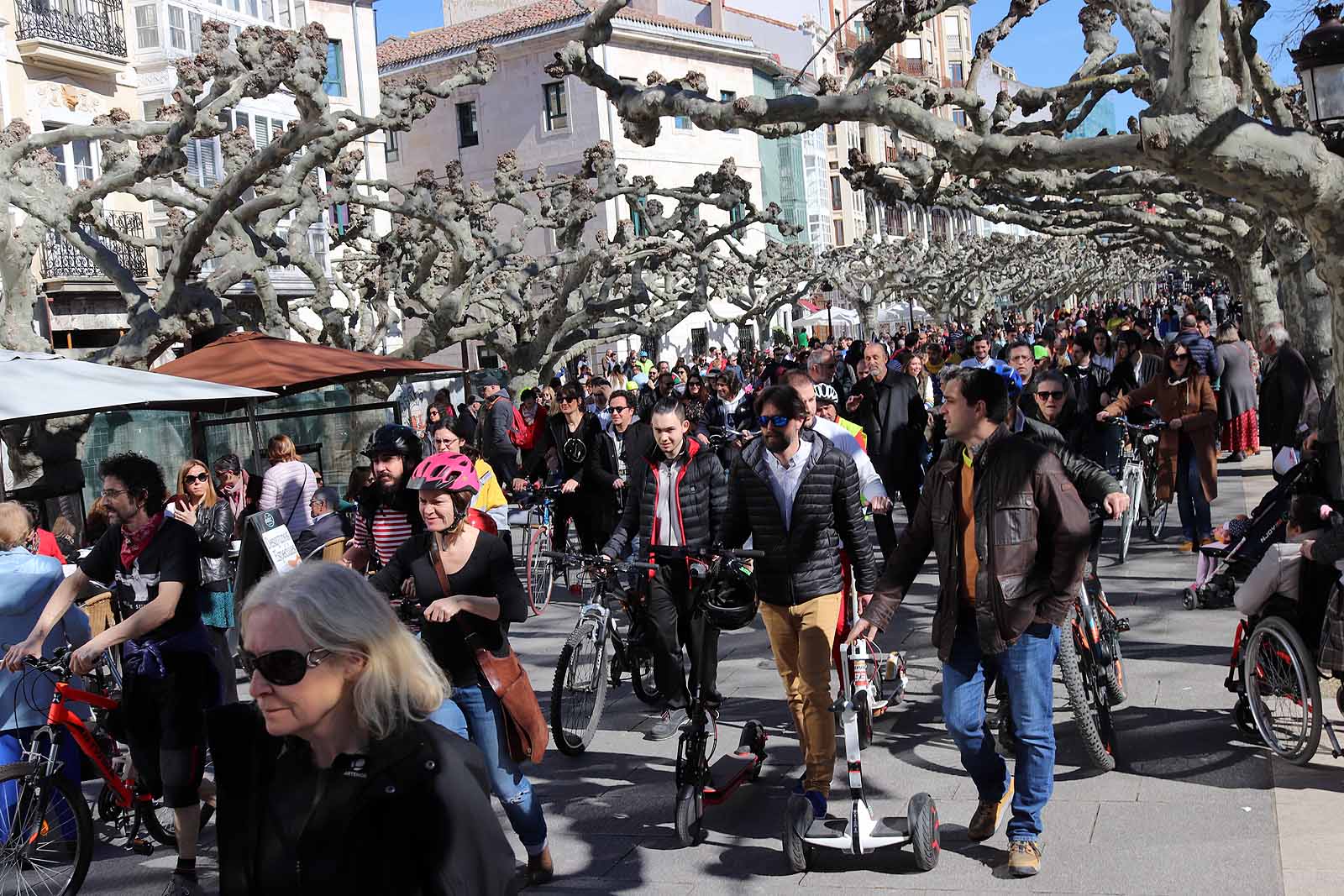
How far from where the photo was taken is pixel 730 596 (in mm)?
6223

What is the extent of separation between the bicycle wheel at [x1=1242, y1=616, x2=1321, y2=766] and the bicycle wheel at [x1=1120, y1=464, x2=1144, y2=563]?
5070 mm

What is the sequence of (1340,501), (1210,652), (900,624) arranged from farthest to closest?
(900,624)
(1210,652)
(1340,501)

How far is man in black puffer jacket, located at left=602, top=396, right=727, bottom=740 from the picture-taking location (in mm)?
7004

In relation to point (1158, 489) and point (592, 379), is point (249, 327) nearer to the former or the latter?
point (592, 379)

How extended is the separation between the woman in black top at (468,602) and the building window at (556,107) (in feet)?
159

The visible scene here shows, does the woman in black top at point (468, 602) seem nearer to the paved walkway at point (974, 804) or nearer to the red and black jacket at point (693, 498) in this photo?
the paved walkway at point (974, 804)

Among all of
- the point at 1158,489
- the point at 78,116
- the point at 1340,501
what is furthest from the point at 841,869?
the point at 78,116

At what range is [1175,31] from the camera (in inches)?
280

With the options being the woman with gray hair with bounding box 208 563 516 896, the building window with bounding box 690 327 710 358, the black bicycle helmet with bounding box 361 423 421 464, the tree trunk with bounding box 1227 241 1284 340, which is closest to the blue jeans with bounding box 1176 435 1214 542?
the black bicycle helmet with bounding box 361 423 421 464

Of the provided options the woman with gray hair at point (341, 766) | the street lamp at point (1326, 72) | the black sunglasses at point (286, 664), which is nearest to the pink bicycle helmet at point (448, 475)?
the woman with gray hair at point (341, 766)

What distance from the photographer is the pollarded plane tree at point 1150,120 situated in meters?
6.66

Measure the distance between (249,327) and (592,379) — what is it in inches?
232

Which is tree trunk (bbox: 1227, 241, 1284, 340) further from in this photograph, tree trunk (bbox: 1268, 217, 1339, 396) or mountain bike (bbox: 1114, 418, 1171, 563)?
→ mountain bike (bbox: 1114, 418, 1171, 563)

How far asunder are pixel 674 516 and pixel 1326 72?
485cm
